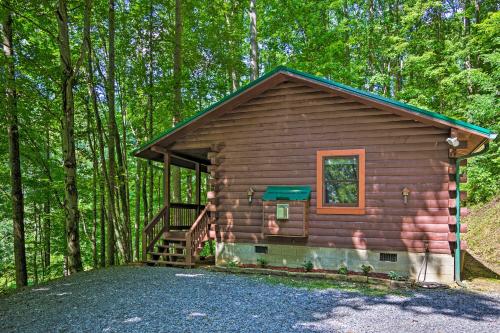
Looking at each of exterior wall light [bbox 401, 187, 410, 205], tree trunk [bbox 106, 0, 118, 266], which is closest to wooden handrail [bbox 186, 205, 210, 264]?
tree trunk [bbox 106, 0, 118, 266]

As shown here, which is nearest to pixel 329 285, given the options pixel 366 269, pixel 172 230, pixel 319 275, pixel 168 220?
pixel 319 275

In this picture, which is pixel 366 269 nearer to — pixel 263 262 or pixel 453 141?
pixel 263 262

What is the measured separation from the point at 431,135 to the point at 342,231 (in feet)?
9.57

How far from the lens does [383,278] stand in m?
7.88

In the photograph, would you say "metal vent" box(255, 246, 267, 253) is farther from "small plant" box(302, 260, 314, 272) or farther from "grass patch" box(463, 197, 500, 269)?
"grass patch" box(463, 197, 500, 269)

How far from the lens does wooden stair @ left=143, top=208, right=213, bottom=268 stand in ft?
32.2

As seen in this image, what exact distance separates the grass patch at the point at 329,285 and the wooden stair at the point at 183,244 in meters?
2.35

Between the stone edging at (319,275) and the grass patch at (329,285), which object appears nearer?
the grass patch at (329,285)

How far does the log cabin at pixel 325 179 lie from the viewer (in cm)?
789

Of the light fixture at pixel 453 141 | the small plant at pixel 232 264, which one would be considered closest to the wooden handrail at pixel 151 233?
the small plant at pixel 232 264

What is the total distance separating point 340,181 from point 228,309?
4445 mm

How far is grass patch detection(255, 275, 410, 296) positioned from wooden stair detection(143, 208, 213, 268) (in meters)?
2.35

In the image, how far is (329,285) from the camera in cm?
747

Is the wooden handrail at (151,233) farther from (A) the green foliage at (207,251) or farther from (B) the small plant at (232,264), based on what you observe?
(A) the green foliage at (207,251)
